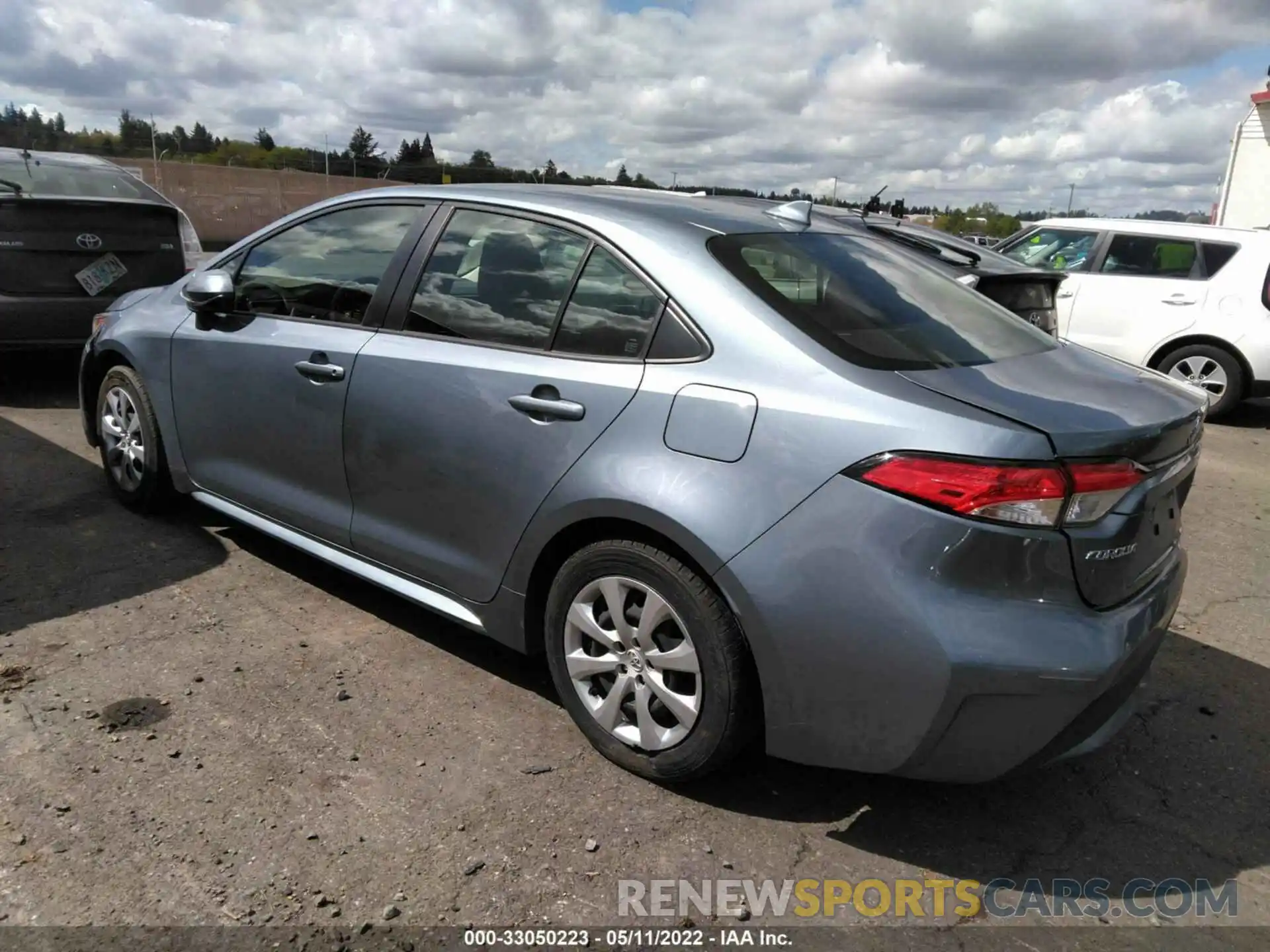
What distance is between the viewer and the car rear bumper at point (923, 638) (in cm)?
225

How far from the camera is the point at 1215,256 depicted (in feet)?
28.0

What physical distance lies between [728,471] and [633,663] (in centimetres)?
65

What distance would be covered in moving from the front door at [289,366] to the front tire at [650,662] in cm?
113

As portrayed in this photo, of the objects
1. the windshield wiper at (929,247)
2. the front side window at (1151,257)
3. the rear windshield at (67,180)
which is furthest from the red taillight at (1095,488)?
the front side window at (1151,257)

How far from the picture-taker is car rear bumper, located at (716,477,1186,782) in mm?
2246

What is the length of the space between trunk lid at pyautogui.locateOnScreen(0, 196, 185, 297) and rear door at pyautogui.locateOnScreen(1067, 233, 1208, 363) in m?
7.52

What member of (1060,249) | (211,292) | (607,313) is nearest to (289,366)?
(211,292)

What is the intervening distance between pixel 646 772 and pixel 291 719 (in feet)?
3.72

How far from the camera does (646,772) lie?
9.14 ft

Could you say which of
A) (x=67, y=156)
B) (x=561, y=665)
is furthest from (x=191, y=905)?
(x=67, y=156)

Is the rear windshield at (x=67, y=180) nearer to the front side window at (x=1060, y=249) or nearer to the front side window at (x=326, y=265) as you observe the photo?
the front side window at (x=326, y=265)

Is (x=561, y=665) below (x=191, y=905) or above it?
above

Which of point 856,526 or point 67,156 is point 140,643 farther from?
Answer: point 67,156

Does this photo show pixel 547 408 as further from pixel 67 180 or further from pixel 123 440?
pixel 67 180
